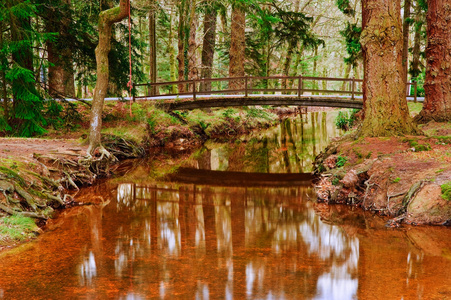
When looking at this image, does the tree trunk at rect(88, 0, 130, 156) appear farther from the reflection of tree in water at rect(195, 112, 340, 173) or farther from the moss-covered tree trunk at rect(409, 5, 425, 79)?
the moss-covered tree trunk at rect(409, 5, 425, 79)

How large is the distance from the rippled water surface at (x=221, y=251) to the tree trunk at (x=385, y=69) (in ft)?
10.1

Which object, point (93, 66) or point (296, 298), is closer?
point (296, 298)

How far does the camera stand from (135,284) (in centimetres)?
560

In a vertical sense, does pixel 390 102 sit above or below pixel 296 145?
above

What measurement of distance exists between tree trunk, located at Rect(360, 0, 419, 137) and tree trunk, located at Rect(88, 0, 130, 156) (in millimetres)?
7146

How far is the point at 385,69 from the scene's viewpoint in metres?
11.9

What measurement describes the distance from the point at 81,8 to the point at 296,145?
1188 cm

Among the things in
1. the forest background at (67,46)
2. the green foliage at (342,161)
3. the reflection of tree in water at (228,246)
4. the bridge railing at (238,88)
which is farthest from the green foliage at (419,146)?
the forest background at (67,46)

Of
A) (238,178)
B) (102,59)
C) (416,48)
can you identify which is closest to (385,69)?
(238,178)

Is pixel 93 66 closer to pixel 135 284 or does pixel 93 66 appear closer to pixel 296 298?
pixel 135 284

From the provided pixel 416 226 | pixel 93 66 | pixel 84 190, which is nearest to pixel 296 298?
pixel 416 226

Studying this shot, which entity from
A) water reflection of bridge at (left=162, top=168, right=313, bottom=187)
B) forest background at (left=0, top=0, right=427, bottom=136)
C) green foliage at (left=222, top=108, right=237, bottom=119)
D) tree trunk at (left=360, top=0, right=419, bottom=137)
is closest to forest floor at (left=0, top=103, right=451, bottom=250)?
tree trunk at (left=360, top=0, right=419, bottom=137)

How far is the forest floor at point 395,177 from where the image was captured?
8.01 meters

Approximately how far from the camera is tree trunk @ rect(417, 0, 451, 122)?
1455cm
